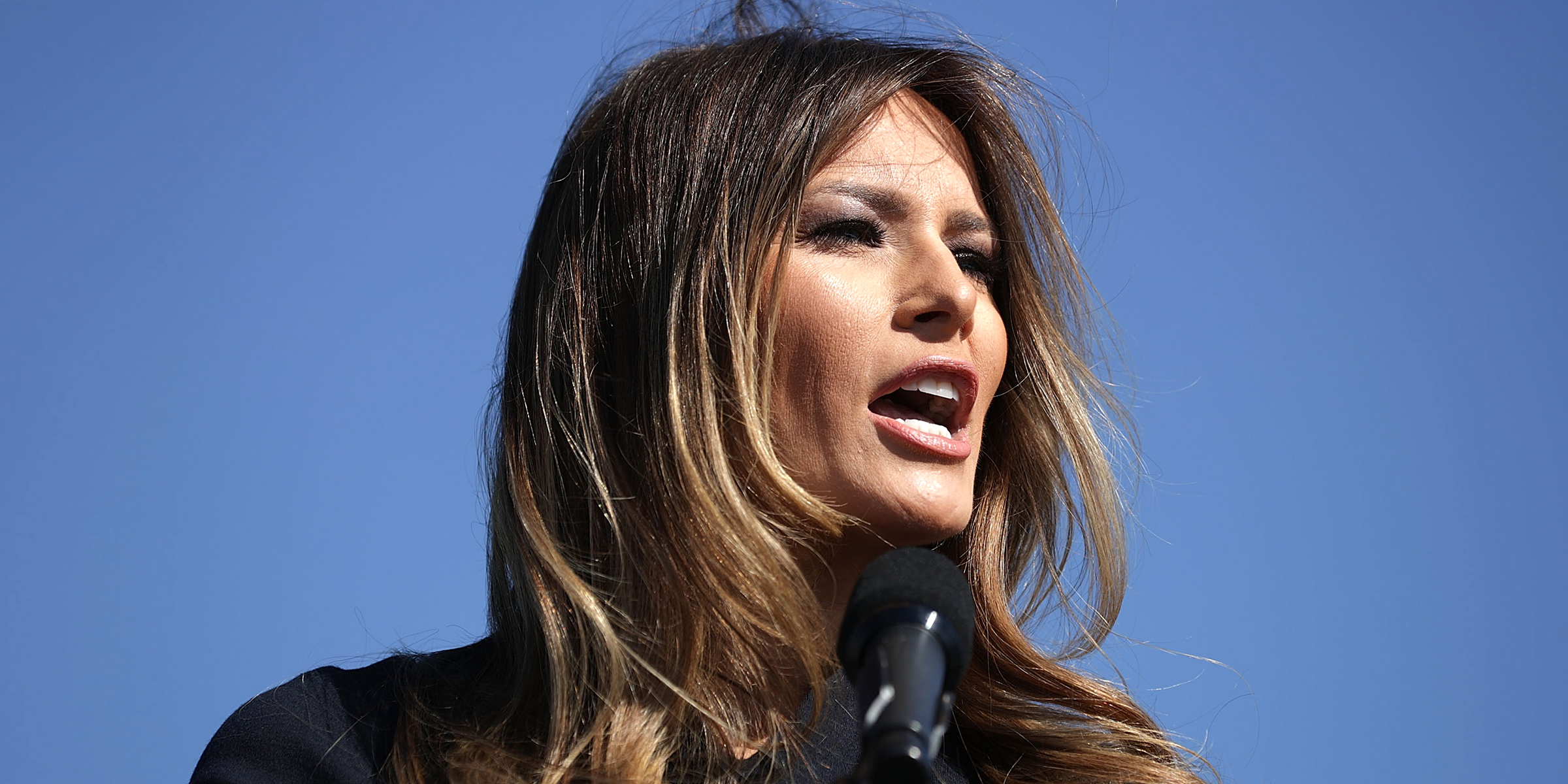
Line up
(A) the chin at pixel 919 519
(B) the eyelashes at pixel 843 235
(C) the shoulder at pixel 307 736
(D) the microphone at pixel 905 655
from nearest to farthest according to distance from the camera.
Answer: (D) the microphone at pixel 905 655, (C) the shoulder at pixel 307 736, (A) the chin at pixel 919 519, (B) the eyelashes at pixel 843 235

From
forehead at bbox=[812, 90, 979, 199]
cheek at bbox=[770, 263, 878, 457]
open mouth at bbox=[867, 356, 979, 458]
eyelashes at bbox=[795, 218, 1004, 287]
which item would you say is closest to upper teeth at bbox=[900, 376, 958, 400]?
open mouth at bbox=[867, 356, 979, 458]

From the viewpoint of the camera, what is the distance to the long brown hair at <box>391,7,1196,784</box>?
2.50m

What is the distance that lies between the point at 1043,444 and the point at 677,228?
1146mm

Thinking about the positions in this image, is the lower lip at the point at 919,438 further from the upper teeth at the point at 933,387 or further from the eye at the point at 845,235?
the eye at the point at 845,235

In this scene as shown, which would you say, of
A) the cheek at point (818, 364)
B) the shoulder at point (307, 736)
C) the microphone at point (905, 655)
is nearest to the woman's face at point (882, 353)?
the cheek at point (818, 364)

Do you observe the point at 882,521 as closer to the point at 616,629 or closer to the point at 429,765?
the point at 616,629

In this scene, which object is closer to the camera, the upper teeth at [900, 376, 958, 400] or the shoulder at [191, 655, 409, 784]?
the shoulder at [191, 655, 409, 784]

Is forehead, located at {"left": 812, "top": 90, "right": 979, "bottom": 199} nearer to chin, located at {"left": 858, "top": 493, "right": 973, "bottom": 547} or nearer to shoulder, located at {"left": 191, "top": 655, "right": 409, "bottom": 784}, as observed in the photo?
chin, located at {"left": 858, "top": 493, "right": 973, "bottom": 547}

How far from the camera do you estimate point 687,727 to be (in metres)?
2.47

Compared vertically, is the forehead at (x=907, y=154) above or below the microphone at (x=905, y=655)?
above

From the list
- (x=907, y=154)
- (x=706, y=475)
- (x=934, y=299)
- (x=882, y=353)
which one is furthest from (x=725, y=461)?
(x=907, y=154)

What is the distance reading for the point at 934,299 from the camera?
268cm

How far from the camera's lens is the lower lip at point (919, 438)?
8.55 feet

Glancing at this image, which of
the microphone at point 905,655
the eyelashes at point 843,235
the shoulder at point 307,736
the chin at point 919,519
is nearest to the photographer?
the microphone at point 905,655
